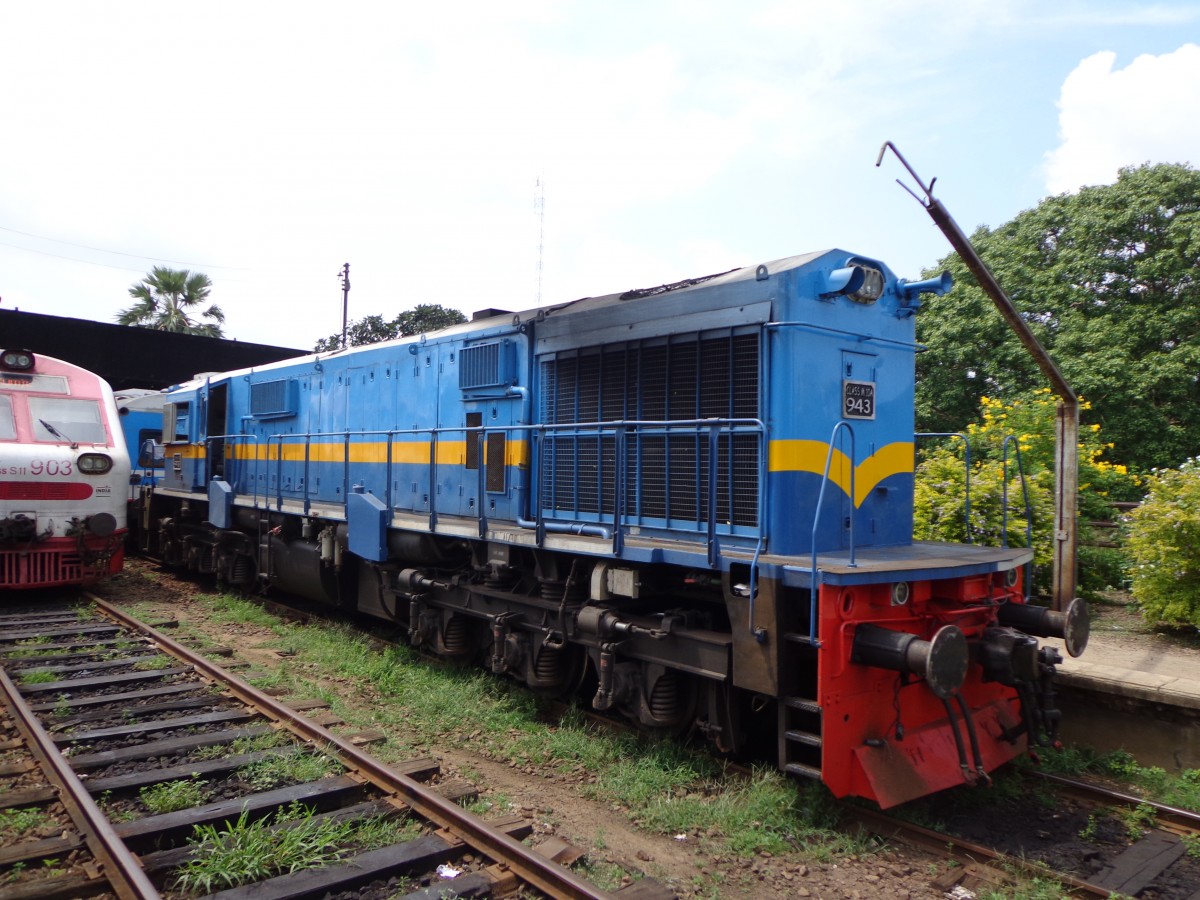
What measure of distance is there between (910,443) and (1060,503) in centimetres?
232

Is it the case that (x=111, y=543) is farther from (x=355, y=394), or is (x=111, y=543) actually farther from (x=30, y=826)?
(x=30, y=826)

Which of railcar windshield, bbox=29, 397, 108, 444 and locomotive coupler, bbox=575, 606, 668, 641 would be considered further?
railcar windshield, bbox=29, 397, 108, 444

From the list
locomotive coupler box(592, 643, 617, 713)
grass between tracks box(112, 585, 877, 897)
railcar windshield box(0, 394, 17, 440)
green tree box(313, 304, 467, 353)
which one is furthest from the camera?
green tree box(313, 304, 467, 353)

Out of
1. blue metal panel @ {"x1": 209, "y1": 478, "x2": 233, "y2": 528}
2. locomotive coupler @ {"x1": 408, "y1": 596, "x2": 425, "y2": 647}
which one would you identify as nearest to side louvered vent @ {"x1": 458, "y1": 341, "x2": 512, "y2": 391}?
locomotive coupler @ {"x1": 408, "y1": 596, "x2": 425, "y2": 647}

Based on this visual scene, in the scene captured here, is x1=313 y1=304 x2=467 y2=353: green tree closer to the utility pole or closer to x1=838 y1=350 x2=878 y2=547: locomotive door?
the utility pole

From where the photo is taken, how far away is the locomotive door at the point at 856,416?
5.48 meters

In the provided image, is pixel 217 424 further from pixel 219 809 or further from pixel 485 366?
pixel 219 809

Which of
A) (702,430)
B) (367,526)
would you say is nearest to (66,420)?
(367,526)

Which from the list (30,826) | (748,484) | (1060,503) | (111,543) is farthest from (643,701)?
(111,543)

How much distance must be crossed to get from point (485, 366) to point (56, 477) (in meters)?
6.14

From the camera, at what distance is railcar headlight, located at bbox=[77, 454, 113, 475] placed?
10117 millimetres

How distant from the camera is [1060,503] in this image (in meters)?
7.39

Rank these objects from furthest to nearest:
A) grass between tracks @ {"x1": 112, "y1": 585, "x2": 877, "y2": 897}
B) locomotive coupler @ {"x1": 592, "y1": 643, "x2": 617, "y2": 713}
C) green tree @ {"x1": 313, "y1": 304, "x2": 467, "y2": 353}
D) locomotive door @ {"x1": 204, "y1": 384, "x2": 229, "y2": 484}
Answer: green tree @ {"x1": 313, "y1": 304, "x2": 467, "y2": 353} → locomotive door @ {"x1": 204, "y1": 384, "x2": 229, "y2": 484} → locomotive coupler @ {"x1": 592, "y1": 643, "x2": 617, "y2": 713} → grass between tracks @ {"x1": 112, "y1": 585, "x2": 877, "y2": 897}

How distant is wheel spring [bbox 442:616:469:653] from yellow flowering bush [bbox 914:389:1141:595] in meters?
4.83
